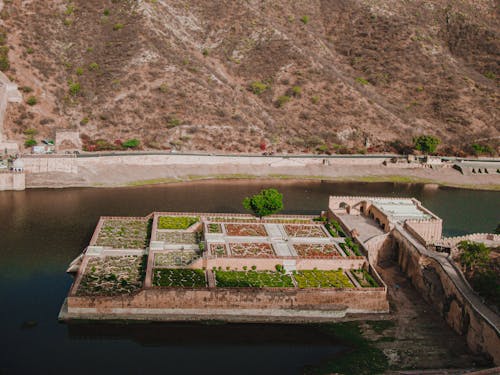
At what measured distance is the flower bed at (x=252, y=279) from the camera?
3998cm

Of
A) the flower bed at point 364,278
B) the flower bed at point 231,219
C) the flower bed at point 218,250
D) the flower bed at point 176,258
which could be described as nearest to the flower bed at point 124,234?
the flower bed at point 176,258

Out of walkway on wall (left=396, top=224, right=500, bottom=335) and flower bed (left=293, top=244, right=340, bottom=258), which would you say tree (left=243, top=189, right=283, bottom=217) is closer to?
flower bed (left=293, top=244, right=340, bottom=258)

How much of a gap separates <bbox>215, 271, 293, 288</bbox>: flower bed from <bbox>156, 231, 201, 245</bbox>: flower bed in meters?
6.94

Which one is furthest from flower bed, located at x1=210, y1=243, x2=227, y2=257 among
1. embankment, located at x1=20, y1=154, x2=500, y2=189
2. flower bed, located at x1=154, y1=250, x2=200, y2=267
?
embankment, located at x1=20, y1=154, x2=500, y2=189

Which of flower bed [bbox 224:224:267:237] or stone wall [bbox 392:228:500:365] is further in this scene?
flower bed [bbox 224:224:267:237]

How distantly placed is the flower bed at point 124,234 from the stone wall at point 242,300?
9563 mm

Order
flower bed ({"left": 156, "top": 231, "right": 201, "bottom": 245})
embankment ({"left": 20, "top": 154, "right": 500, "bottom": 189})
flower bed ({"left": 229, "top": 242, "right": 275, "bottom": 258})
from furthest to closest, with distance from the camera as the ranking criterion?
embankment ({"left": 20, "top": 154, "right": 500, "bottom": 189})
flower bed ({"left": 156, "top": 231, "right": 201, "bottom": 245})
flower bed ({"left": 229, "top": 242, "right": 275, "bottom": 258})

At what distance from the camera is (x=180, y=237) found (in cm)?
4844

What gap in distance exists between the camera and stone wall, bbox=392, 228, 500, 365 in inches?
1342

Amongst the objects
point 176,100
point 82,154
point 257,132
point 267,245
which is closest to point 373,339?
point 267,245

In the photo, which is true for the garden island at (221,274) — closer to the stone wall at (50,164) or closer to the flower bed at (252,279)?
the flower bed at (252,279)

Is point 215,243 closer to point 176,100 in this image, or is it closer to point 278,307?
point 278,307

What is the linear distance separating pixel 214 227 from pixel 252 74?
64889 mm

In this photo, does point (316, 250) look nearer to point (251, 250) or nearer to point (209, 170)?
point (251, 250)
